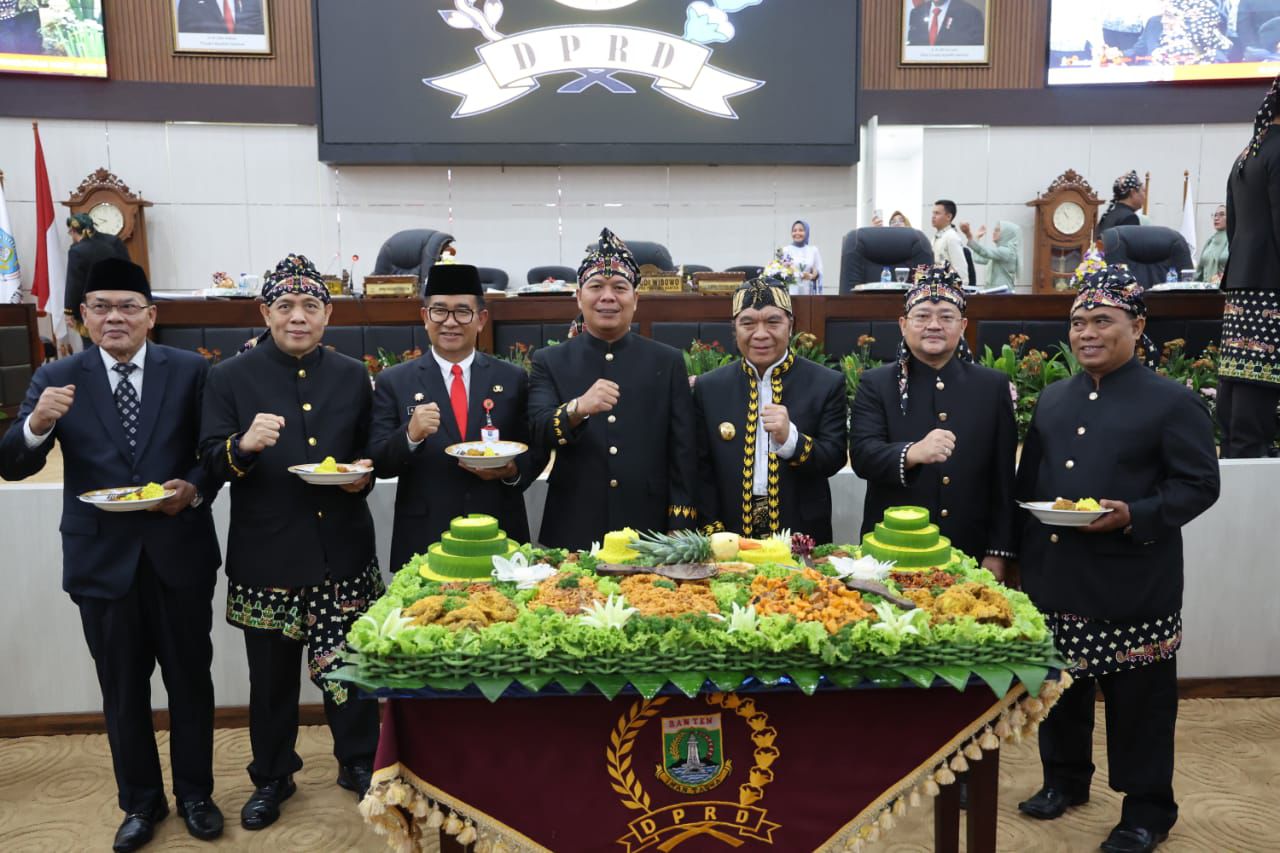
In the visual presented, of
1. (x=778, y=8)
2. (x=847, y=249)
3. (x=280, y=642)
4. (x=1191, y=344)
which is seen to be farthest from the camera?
(x=778, y=8)

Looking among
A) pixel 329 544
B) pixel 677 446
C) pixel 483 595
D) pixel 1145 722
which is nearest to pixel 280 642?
pixel 329 544

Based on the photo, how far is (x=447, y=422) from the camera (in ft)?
9.55

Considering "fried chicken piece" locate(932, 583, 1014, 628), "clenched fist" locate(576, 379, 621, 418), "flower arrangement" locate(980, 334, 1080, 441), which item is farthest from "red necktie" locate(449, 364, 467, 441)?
"flower arrangement" locate(980, 334, 1080, 441)

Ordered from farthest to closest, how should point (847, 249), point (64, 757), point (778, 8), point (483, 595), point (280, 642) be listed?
point (778, 8) → point (847, 249) → point (64, 757) → point (280, 642) → point (483, 595)

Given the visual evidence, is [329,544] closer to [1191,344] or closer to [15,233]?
[1191,344]

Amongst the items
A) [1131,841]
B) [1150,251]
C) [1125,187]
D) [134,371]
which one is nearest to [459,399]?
[134,371]

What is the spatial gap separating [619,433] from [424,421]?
67cm

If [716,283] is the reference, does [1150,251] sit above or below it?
above

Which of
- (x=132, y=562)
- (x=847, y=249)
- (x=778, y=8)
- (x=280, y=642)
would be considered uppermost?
(x=778, y=8)

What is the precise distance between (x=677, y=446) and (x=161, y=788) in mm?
2014

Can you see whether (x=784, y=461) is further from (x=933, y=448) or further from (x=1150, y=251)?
(x=1150, y=251)

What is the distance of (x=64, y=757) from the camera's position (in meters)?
3.37

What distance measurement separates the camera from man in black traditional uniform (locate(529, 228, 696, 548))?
115 inches

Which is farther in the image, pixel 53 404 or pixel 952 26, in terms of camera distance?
pixel 952 26
